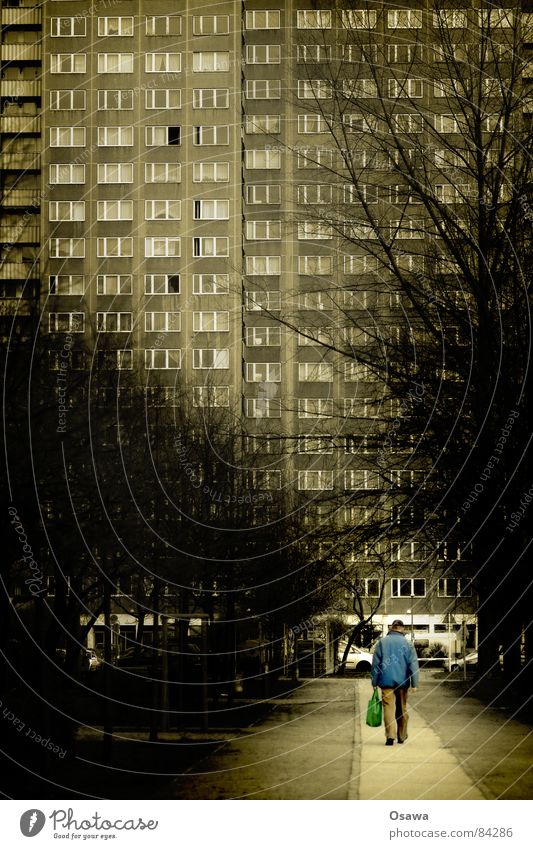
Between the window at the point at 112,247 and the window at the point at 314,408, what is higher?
the window at the point at 112,247

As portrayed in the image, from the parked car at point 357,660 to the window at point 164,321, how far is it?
29.1 meters

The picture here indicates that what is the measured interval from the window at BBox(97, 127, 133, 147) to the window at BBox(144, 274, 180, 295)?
519 centimetres

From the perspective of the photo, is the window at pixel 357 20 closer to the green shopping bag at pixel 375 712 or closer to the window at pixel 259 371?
the green shopping bag at pixel 375 712

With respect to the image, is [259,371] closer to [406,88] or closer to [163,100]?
[163,100]

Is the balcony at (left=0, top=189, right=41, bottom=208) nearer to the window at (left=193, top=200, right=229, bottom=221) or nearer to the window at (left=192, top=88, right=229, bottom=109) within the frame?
the window at (left=192, top=88, right=229, bottom=109)

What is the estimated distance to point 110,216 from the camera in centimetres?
5444

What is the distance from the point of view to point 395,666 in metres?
16.1

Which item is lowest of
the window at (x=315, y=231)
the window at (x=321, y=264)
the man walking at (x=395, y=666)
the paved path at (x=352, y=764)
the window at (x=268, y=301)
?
the paved path at (x=352, y=764)

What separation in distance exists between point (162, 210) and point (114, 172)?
8.12 meters

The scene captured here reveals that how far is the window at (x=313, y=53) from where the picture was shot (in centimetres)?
1754

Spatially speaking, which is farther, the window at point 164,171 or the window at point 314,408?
the window at point 164,171

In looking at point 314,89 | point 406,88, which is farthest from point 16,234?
point 406,88

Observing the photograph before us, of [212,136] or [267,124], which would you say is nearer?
[267,124]

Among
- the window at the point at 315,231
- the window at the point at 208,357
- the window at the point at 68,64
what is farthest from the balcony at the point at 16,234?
the window at the point at 208,357
